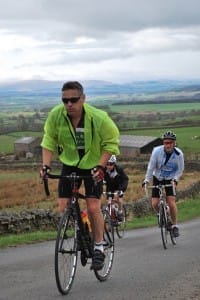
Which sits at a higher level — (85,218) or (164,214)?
(85,218)

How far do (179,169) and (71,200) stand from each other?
4949 mm

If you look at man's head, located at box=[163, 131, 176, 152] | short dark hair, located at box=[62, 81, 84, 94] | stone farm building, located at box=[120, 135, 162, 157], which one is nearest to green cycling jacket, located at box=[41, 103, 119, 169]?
short dark hair, located at box=[62, 81, 84, 94]

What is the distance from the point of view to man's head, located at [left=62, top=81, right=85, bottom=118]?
20.4 feet

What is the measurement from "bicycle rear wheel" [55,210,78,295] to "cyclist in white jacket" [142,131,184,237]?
452 cm

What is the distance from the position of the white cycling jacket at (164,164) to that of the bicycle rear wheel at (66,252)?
185 inches

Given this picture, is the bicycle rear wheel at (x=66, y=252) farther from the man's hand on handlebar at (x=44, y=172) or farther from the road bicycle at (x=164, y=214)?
the road bicycle at (x=164, y=214)

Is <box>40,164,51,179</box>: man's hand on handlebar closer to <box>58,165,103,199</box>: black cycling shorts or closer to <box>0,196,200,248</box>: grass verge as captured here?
<box>58,165,103,199</box>: black cycling shorts

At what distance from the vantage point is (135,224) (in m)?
16.6

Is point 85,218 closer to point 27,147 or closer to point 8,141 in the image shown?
point 27,147

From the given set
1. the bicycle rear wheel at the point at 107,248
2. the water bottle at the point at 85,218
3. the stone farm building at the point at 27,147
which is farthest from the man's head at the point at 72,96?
the stone farm building at the point at 27,147

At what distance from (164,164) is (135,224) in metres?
6.02

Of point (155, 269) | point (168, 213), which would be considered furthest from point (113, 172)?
point (155, 269)

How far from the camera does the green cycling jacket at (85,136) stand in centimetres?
634

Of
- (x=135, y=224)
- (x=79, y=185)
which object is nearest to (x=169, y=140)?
(x=79, y=185)
